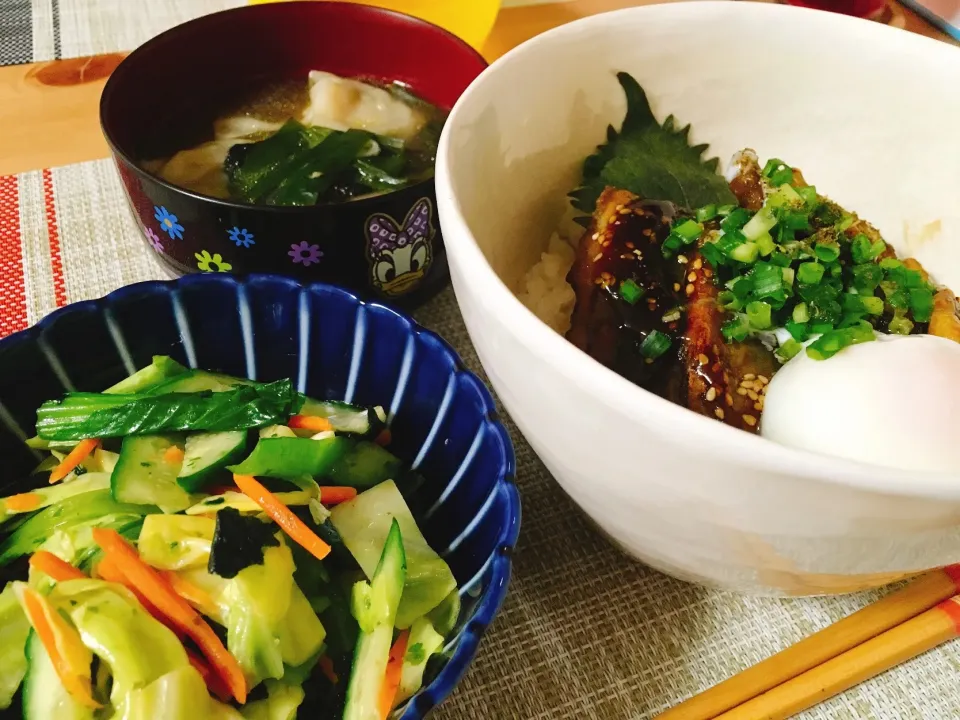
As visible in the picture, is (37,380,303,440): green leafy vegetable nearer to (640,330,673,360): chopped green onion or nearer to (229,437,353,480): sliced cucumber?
(229,437,353,480): sliced cucumber

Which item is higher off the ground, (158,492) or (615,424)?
(615,424)

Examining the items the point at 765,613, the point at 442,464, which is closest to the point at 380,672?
the point at 442,464

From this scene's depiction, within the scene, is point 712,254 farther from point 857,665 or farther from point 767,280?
point 857,665

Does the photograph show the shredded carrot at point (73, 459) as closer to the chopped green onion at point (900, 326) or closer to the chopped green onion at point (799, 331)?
the chopped green onion at point (799, 331)

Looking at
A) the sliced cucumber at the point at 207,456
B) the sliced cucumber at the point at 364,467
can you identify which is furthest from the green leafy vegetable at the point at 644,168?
the sliced cucumber at the point at 207,456

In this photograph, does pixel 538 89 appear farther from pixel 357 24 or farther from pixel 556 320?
pixel 357 24
